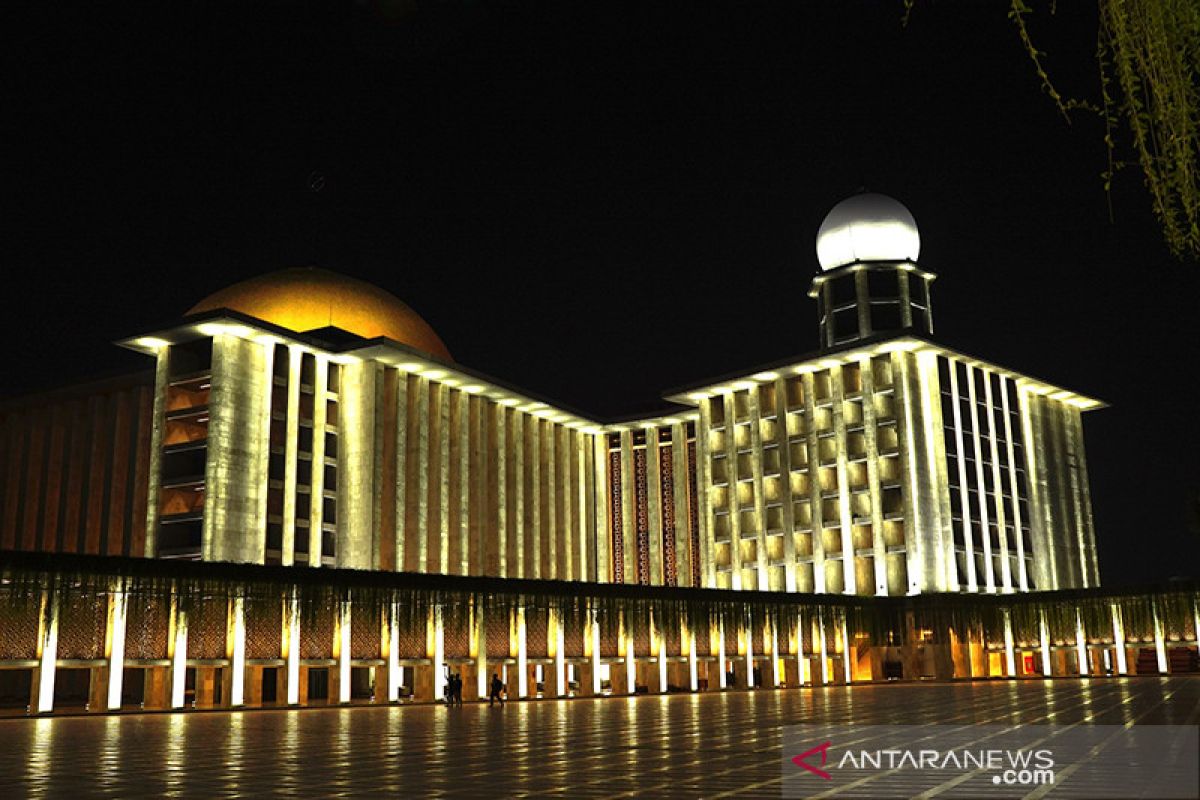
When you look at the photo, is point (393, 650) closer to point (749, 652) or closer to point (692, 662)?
point (692, 662)

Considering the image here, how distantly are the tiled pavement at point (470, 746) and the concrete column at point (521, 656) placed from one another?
9.42 m

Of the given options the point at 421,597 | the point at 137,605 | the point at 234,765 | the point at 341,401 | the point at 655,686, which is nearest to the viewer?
the point at 234,765

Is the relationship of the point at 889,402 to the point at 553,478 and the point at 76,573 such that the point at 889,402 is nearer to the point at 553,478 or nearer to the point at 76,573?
the point at 553,478

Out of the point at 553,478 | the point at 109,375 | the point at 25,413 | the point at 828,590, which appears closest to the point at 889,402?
the point at 828,590

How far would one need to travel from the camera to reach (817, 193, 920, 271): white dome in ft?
205

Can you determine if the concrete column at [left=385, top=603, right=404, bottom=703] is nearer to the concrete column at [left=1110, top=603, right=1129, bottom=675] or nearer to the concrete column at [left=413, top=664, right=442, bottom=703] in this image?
the concrete column at [left=413, top=664, right=442, bottom=703]

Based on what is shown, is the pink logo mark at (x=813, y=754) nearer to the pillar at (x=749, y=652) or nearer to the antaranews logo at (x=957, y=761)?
the antaranews logo at (x=957, y=761)

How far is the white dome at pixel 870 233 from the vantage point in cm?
6250

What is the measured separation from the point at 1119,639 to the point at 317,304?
39586 millimetres

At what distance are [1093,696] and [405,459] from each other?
33592 mm

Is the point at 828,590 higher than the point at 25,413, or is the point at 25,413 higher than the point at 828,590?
the point at 25,413

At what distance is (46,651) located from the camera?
2886cm

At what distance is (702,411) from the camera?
217 feet

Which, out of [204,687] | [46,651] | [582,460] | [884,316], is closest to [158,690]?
[204,687]
